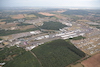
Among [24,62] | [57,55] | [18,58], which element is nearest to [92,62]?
[57,55]

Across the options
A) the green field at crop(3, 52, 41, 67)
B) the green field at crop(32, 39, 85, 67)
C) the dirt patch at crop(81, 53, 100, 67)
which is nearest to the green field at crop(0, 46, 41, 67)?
the green field at crop(3, 52, 41, 67)

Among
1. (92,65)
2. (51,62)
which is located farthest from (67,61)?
(92,65)

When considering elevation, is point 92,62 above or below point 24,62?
below

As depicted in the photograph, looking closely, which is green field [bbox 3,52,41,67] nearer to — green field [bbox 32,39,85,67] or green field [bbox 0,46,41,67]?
green field [bbox 0,46,41,67]

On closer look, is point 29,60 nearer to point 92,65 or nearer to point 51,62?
point 51,62

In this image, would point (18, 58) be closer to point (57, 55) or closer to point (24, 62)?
point (24, 62)

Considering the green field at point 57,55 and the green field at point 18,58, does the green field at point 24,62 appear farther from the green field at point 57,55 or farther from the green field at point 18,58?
the green field at point 57,55
